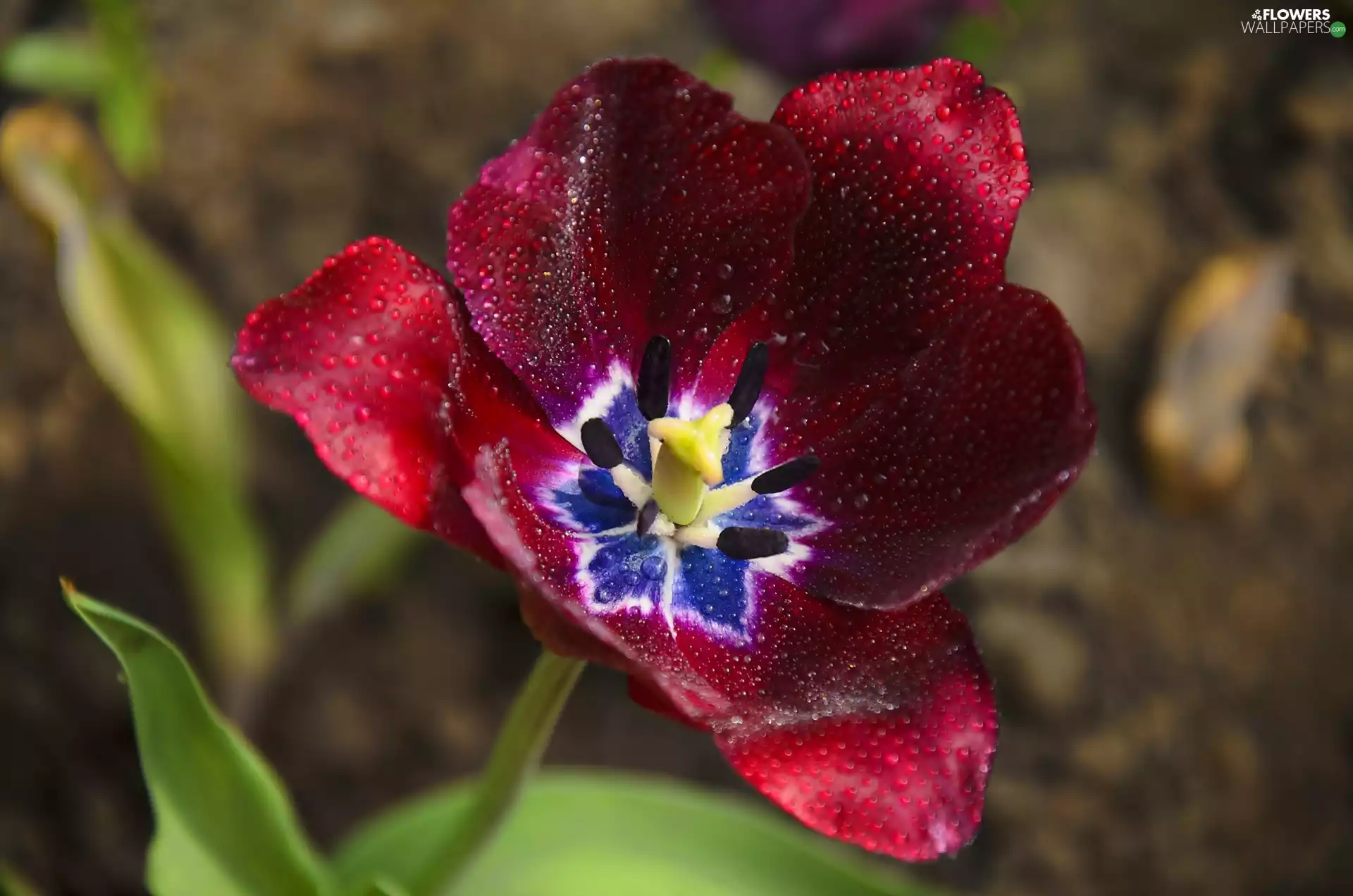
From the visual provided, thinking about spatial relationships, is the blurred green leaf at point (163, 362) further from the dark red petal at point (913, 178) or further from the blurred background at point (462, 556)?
the dark red petal at point (913, 178)

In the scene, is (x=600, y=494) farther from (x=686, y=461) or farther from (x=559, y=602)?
(x=559, y=602)

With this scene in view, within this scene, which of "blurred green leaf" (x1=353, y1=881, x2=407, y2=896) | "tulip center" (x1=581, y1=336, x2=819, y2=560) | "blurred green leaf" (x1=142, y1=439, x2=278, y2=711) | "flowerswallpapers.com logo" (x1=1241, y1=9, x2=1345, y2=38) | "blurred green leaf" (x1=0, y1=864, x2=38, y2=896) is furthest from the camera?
"flowerswallpapers.com logo" (x1=1241, y1=9, x2=1345, y2=38)

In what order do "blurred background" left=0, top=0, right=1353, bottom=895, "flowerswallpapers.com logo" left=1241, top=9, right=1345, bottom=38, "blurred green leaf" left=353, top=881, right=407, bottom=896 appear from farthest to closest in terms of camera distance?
"flowerswallpapers.com logo" left=1241, top=9, right=1345, bottom=38
"blurred background" left=0, top=0, right=1353, bottom=895
"blurred green leaf" left=353, top=881, right=407, bottom=896

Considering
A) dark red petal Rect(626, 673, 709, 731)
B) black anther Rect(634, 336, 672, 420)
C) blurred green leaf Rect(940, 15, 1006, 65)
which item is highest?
blurred green leaf Rect(940, 15, 1006, 65)

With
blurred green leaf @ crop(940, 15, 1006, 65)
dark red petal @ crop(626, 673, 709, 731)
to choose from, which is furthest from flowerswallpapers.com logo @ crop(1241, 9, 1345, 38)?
dark red petal @ crop(626, 673, 709, 731)

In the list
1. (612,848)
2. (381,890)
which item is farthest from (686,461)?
(612,848)

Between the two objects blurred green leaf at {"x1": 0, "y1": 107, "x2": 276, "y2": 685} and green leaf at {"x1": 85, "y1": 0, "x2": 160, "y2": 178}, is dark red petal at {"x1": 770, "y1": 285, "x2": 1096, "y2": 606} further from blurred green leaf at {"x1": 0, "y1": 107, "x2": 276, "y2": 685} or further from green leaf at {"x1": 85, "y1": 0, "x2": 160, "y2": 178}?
green leaf at {"x1": 85, "y1": 0, "x2": 160, "y2": 178}

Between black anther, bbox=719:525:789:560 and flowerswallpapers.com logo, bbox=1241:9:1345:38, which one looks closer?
black anther, bbox=719:525:789:560

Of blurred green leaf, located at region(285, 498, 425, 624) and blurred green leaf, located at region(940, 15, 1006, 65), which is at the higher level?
blurred green leaf, located at region(940, 15, 1006, 65)

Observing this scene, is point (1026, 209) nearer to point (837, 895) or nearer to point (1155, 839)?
point (1155, 839)
